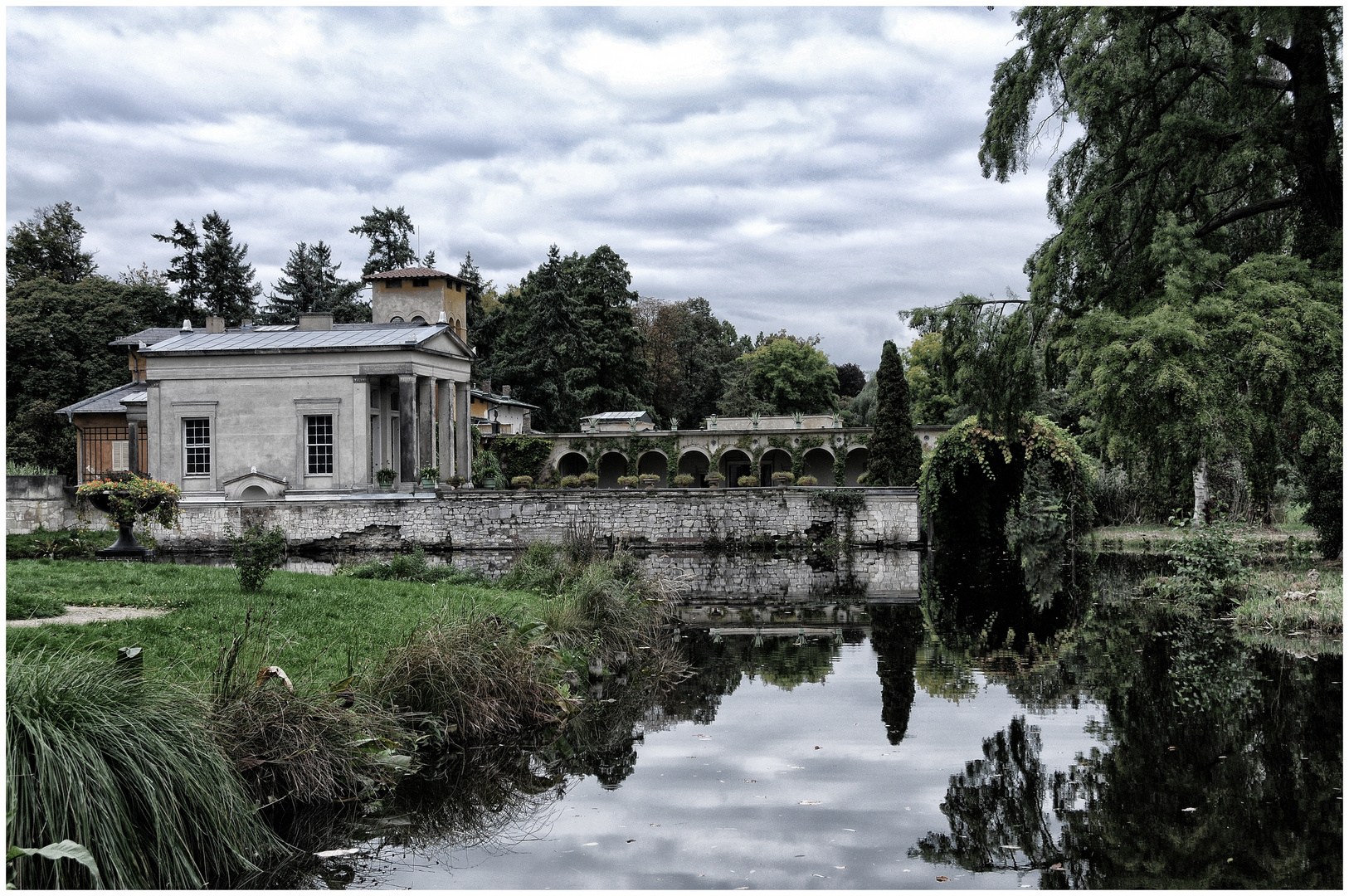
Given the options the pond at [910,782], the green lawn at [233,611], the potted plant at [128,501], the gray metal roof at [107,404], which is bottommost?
the pond at [910,782]

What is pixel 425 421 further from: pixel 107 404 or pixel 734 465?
pixel 734 465

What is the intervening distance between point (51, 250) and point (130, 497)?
1520 inches

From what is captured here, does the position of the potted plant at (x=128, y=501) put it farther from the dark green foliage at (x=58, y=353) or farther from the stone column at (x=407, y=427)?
the dark green foliage at (x=58, y=353)

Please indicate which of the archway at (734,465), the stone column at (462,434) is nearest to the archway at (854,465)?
the archway at (734,465)

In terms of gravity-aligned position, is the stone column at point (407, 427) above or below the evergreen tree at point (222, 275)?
below

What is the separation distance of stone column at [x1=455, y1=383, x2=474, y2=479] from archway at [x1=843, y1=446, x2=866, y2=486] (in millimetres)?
16938

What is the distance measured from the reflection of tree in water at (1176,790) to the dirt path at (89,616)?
709cm

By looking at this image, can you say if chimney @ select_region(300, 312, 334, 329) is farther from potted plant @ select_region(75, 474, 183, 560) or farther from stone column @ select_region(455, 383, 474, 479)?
potted plant @ select_region(75, 474, 183, 560)

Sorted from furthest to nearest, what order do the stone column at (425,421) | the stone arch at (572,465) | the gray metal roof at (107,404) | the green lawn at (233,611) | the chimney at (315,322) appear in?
the stone arch at (572,465) < the gray metal roof at (107,404) < the chimney at (315,322) < the stone column at (425,421) < the green lawn at (233,611)

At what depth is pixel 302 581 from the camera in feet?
42.0

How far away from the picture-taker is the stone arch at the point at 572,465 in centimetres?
4781

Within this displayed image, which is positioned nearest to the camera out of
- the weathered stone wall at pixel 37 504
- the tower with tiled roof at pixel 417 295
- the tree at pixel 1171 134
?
the tree at pixel 1171 134

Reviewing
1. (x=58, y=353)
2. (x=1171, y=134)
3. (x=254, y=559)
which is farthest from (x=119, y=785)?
(x=58, y=353)

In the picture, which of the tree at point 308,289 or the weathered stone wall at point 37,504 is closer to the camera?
the weathered stone wall at point 37,504
